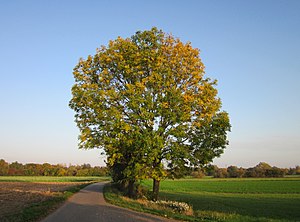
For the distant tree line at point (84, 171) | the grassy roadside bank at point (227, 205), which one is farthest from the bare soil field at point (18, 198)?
the distant tree line at point (84, 171)

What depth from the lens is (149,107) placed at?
64.8 feet

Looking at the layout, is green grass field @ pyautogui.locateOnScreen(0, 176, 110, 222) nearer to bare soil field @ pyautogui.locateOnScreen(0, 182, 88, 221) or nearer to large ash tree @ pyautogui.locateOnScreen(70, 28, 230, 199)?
bare soil field @ pyautogui.locateOnScreen(0, 182, 88, 221)

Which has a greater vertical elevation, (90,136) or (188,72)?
(188,72)

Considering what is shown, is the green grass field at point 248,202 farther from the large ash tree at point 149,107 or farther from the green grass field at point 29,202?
the green grass field at point 29,202

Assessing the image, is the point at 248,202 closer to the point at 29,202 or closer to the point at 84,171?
the point at 29,202

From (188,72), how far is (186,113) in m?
3.17

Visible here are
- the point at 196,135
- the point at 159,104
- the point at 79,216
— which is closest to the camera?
the point at 79,216

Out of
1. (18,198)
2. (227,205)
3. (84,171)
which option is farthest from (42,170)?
(227,205)

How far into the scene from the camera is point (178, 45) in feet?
73.0

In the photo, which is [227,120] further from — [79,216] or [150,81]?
[79,216]

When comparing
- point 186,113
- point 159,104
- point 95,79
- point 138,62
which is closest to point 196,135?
point 186,113

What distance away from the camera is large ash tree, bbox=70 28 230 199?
65.2 ft

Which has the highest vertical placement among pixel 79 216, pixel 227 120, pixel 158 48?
pixel 158 48

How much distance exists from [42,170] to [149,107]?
14070 centimetres
